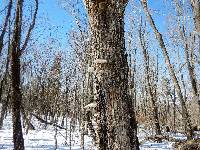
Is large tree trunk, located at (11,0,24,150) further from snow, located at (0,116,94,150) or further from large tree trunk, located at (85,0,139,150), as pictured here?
large tree trunk, located at (85,0,139,150)

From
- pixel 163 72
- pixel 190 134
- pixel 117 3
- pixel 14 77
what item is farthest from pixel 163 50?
pixel 163 72

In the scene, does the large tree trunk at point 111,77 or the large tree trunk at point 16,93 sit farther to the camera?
the large tree trunk at point 16,93

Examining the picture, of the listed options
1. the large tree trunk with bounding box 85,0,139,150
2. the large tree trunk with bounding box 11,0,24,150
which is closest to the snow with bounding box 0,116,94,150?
the large tree trunk with bounding box 11,0,24,150

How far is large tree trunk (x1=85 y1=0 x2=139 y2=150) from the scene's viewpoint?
3.52 metres

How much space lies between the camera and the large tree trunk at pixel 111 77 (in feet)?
11.6

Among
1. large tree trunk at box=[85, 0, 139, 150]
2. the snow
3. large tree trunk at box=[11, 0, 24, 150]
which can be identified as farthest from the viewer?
the snow

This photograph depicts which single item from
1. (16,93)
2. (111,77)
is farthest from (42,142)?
(111,77)

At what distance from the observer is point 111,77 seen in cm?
362

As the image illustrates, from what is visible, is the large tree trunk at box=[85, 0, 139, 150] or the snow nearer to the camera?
the large tree trunk at box=[85, 0, 139, 150]

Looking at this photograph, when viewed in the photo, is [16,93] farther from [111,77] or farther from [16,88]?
[111,77]

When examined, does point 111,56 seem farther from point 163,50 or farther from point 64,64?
point 64,64

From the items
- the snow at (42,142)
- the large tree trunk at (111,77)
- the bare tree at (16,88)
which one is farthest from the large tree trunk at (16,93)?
the large tree trunk at (111,77)

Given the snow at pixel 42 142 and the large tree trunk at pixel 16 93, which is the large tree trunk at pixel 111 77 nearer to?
the large tree trunk at pixel 16 93

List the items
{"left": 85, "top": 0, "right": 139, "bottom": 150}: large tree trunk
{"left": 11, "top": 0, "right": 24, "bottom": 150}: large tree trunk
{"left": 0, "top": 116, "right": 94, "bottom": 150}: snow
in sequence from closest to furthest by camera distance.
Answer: {"left": 85, "top": 0, "right": 139, "bottom": 150}: large tree trunk → {"left": 11, "top": 0, "right": 24, "bottom": 150}: large tree trunk → {"left": 0, "top": 116, "right": 94, "bottom": 150}: snow
